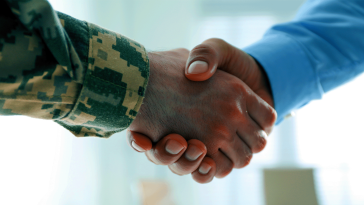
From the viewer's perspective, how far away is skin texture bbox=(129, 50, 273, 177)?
0.57 metres

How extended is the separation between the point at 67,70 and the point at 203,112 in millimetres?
357

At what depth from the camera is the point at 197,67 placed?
59 centimetres

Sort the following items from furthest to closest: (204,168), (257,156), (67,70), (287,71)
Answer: (257,156) < (287,71) < (204,168) < (67,70)

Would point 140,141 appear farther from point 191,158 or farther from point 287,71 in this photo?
point 287,71

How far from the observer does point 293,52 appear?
833 mm

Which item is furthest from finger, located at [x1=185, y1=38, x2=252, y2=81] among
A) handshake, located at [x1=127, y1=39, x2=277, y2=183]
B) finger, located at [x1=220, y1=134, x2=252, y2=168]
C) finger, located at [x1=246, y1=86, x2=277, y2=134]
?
finger, located at [x1=220, y1=134, x2=252, y2=168]

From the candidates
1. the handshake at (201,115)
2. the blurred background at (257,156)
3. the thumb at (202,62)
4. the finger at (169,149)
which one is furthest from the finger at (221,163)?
the blurred background at (257,156)

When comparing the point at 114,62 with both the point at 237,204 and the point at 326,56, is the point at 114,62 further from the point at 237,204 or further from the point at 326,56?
the point at 237,204

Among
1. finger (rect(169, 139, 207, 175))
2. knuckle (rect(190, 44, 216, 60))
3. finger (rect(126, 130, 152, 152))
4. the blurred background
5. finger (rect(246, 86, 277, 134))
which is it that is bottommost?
the blurred background

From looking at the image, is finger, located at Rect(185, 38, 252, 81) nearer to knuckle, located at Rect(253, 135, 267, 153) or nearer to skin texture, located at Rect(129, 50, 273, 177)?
skin texture, located at Rect(129, 50, 273, 177)

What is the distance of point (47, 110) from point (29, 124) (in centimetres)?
107

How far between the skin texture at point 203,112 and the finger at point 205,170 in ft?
0.03

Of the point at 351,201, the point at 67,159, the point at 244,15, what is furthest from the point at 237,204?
the point at 244,15

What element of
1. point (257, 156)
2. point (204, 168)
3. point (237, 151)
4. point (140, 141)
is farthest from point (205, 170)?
point (257, 156)
